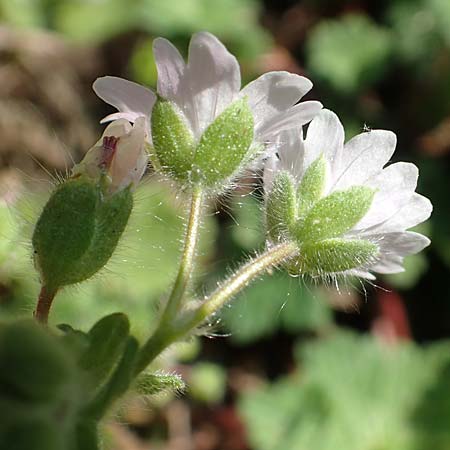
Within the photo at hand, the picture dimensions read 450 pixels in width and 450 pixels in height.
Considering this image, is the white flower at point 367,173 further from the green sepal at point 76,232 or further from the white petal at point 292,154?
the green sepal at point 76,232

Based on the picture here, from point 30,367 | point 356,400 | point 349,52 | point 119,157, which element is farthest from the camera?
point 349,52

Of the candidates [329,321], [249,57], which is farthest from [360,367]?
[249,57]

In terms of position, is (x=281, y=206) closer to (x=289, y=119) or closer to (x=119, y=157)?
(x=289, y=119)

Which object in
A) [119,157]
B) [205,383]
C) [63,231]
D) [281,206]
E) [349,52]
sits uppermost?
[349,52]

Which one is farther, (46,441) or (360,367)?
(360,367)

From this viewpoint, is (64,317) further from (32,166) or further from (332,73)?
(332,73)

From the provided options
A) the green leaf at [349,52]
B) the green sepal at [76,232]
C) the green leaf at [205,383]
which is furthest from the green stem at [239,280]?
the green leaf at [349,52]

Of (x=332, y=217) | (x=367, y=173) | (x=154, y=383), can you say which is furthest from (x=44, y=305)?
(x=367, y=173)
